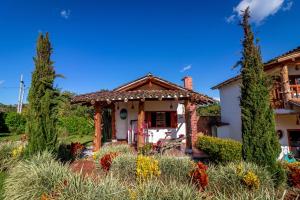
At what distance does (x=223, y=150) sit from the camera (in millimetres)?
9898

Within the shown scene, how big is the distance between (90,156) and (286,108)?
11.5 m

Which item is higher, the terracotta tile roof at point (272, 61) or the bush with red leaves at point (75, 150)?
the terracotta tile roof at point (272, 61)

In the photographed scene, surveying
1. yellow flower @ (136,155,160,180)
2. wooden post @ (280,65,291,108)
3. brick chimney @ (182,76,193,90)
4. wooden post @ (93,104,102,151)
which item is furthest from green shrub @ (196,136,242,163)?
brick chimney @ (182,76,193,90)

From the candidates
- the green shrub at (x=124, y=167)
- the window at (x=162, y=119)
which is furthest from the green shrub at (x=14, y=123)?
the green shrub at (x=124, y=167)

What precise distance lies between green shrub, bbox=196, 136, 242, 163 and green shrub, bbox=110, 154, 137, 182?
14.3 feet

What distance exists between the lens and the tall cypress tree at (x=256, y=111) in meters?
7.20

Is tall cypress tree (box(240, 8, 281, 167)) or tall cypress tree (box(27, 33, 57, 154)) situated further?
tall cypress tree (box(27, 33, 57, 154))

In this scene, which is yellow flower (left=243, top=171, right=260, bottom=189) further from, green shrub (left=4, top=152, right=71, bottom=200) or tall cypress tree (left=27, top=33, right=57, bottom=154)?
tall cypress tree (left=27, top=33, right=57, bottom=154)

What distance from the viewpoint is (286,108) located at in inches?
518

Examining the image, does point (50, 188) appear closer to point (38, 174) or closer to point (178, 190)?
point (38, 174)

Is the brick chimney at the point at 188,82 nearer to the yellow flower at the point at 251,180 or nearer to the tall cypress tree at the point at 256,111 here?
the tall cypress tree at the point at 256,111

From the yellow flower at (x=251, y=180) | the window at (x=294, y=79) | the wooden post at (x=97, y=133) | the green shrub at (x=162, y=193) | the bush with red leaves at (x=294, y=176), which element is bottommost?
the bush with red leaves at (x=294, y=176)

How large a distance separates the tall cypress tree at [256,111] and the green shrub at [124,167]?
12.4ft

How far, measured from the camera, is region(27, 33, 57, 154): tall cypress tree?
8805mm
